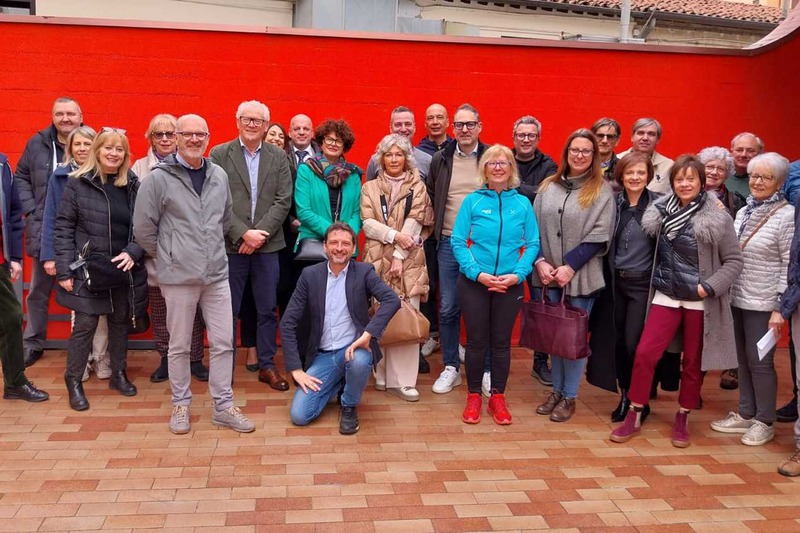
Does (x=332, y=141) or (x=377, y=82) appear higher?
(x=377, y=82)

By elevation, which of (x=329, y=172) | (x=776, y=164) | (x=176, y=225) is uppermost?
(x=776, y=164)

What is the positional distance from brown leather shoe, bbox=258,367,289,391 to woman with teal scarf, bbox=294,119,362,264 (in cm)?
80

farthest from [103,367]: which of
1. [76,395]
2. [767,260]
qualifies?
[767,260]

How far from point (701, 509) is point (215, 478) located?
2.31 metres

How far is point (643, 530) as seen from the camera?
3.09 m

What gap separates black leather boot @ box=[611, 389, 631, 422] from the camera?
14.3ft

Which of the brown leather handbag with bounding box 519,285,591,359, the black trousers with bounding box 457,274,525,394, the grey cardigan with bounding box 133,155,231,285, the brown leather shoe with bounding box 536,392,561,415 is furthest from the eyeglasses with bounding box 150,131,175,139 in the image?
the brown leather shoe with bounding box 536,392,561,415

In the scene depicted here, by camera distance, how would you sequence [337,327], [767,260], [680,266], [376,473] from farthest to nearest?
[337,327], [767,260], [680,266], [376,473]

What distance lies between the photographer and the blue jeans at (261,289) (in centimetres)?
463

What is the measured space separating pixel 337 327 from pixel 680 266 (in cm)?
200

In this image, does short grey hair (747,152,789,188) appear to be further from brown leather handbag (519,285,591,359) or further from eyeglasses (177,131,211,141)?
eyeglasses (177,131,211,141)

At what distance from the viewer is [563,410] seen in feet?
14.4

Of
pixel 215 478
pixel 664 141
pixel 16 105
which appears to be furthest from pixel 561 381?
pixel 16 105

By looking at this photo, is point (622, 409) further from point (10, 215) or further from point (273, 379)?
point (10, 215)
